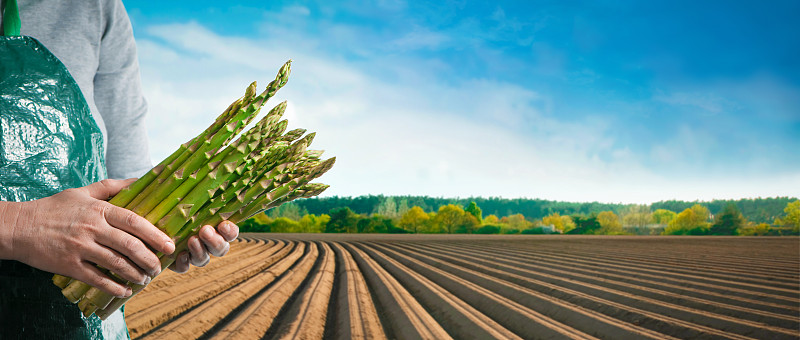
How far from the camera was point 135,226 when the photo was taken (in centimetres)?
97

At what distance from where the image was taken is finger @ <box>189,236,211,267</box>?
121 centimetres

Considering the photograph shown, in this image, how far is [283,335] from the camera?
3.20 m

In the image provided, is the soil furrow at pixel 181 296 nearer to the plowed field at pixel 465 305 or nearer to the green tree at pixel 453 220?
the plowed field at pixel 465 305

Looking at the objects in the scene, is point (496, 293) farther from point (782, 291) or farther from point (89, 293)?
point (89, 293)

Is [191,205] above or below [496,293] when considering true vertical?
above

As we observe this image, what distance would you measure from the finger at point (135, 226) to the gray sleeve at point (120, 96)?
0.93 meters

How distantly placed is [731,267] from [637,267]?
74.0 inches

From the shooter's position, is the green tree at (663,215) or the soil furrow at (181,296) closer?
the soil furrow at (181,296)

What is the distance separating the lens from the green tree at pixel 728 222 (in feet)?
112

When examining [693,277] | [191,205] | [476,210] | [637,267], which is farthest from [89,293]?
[476,210]

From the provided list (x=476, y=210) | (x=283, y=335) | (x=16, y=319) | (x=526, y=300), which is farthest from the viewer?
(x=476, y=210)

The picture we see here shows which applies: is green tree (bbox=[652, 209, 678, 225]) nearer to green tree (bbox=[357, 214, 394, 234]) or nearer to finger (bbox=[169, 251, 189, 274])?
green tree (bbox=[357, 214, 394, 234])

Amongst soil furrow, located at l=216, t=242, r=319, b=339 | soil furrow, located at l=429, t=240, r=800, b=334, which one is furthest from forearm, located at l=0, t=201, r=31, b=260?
soil furrow, located at l=429, t=240, r=800, b=334

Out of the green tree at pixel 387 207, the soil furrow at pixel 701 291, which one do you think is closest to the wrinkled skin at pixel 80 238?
the soil furrow at pixel 701 291
